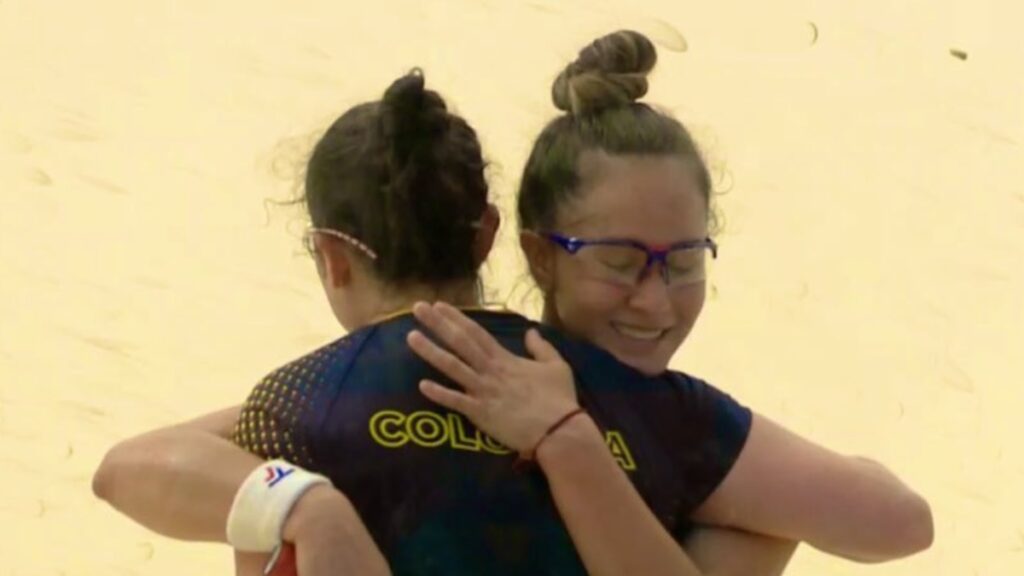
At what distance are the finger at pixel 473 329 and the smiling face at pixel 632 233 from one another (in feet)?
0.34

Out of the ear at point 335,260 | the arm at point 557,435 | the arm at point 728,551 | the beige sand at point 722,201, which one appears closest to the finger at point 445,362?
the arm at point 557,435

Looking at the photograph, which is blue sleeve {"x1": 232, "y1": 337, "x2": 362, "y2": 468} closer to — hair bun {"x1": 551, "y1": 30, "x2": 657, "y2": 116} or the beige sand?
hair bun {"x1": 551, "y1": 30, "x2": 657, "y2": 116}

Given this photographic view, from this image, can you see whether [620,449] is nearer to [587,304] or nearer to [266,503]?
[587,304]

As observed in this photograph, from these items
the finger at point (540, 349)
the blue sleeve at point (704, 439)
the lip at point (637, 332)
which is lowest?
the blue sleeve at point (704, 439)

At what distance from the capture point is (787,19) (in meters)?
2.53

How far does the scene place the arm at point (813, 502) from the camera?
1.30m

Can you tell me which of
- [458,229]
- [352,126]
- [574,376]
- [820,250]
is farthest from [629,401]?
[820,250]

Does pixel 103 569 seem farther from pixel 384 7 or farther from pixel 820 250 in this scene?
pixel 820 250

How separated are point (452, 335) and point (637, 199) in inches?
7.0

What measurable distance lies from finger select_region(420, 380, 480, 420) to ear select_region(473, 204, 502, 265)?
0.13m

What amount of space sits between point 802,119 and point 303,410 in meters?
1.42

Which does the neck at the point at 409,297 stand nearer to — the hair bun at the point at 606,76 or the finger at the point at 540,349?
the finger at the point at 540,349

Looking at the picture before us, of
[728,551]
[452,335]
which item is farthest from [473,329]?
[728,551]

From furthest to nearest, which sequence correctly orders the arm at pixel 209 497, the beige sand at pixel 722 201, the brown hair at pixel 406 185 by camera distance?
the beige sand at pixel 722 201, the brown hair at pixel 406 185, the arm at pixel 209 497
